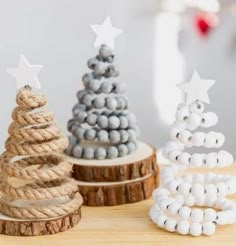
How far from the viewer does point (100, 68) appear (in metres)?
1.19

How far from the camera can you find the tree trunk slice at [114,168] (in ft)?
3.76

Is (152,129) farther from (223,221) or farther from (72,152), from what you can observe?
(223,221)

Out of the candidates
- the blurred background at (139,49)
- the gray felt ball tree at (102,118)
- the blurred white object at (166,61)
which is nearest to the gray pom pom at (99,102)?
the gray felt ball tree at (102,118)

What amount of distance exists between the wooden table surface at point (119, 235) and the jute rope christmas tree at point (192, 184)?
1cm

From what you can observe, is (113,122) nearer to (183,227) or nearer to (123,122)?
(123,122)

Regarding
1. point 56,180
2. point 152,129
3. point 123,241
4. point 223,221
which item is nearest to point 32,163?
point 56,180

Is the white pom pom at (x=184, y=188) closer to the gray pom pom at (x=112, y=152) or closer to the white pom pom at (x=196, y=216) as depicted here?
the white pom pom at (x=196, y=216)

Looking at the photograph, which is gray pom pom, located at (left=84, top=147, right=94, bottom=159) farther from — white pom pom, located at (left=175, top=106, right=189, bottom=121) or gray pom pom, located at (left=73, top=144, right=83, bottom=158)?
white pom pom, located at (left=175, top=106, right=189, bottom=121)

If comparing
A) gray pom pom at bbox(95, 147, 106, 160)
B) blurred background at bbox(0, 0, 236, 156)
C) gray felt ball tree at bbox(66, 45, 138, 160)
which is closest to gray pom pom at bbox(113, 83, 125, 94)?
gray felt ball tree at bbox(66, 45, 138, 160)

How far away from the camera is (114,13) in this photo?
6.20 ft

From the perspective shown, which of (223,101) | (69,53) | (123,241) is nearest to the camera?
(123,241)

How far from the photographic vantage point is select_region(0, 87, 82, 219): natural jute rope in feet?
3.29

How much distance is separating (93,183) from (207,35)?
1005mm

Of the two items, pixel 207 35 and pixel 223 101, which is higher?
pixel 207 35
